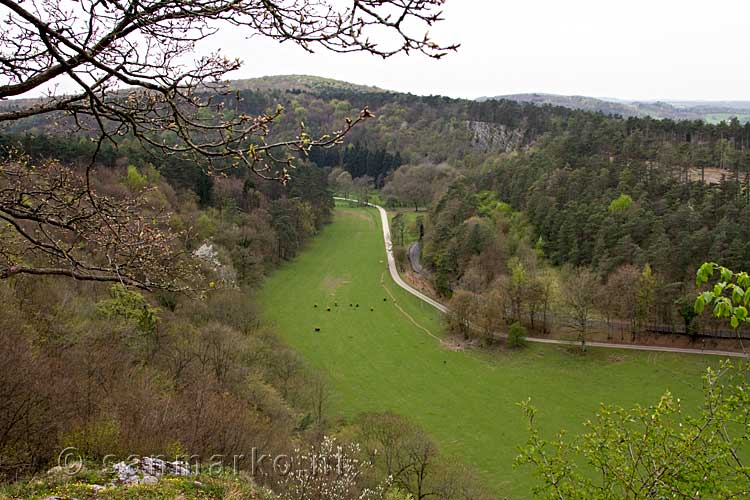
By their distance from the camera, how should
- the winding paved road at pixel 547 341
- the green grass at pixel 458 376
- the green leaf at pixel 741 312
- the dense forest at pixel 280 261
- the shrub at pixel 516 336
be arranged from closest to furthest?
the green leaf at pixel 741 312
the dense forest at pixel 280 261
the green grass at pixel 458 376
the winding paved road at pixel 547 341
the shrub at pixel 516 336

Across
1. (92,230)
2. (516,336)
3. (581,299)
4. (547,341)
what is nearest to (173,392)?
(92,230)

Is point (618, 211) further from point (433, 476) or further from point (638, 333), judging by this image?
point (433, 476)

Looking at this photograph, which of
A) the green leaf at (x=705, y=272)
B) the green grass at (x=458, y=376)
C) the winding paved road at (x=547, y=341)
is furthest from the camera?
the winding paved road at (x=547, y=341)

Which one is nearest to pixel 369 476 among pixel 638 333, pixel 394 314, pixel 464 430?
pixel 464 430

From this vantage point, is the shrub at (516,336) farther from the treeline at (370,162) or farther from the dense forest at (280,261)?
the treeline at (370,162)

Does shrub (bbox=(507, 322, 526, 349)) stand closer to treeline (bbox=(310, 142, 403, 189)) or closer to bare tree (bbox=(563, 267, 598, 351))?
bare tree (bbox=(563, 267, 598, 351))

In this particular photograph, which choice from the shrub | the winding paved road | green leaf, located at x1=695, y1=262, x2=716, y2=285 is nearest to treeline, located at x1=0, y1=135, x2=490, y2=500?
green leaf, located at x1=695, y1=262, x2=716, y2=285

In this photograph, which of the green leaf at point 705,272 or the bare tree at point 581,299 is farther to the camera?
the bare tree at point 581,299

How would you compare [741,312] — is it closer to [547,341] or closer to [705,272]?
[705,272]

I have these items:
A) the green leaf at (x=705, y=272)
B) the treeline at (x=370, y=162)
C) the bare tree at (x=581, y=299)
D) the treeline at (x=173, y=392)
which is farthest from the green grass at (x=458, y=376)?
the treeline at (x=370, y=162)
